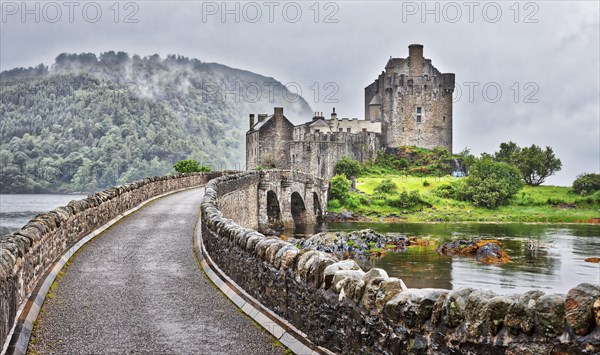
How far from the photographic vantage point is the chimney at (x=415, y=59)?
300ft

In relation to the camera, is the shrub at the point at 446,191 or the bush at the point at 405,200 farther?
the shrub at the point at 446,191

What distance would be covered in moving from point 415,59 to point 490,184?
24720mm

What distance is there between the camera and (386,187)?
7450 centimetres

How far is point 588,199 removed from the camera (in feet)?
245

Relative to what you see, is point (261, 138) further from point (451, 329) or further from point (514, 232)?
point (451, 329)

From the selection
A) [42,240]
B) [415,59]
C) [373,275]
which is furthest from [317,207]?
[373,275]

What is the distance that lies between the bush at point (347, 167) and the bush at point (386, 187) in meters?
5.42

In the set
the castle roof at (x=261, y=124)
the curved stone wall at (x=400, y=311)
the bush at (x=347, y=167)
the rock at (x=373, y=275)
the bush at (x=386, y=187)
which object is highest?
the castle roof at (x=261, y=124)

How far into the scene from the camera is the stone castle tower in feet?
300

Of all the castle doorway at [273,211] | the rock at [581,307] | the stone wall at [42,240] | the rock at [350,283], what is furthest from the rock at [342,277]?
the castle doorway at [273,211]

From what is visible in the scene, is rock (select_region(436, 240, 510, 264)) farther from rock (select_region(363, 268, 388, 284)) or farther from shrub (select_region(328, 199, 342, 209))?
rock (select_region(363, 268, 388, 284))

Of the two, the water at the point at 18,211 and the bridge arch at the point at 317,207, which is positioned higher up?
the bridge arch at the point at 317,207

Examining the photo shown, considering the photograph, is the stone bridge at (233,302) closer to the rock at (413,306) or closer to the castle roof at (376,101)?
the rock at (413,306)

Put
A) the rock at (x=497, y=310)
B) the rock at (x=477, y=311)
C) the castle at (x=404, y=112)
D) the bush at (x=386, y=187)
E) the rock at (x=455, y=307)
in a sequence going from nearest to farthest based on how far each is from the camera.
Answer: the rock at (x=497, y=310) → the rock at (x=477, y=311) → the rock at (x=455, y=307) → the bush at (x=386, y=187) → the castle at (x=404, y=112)
